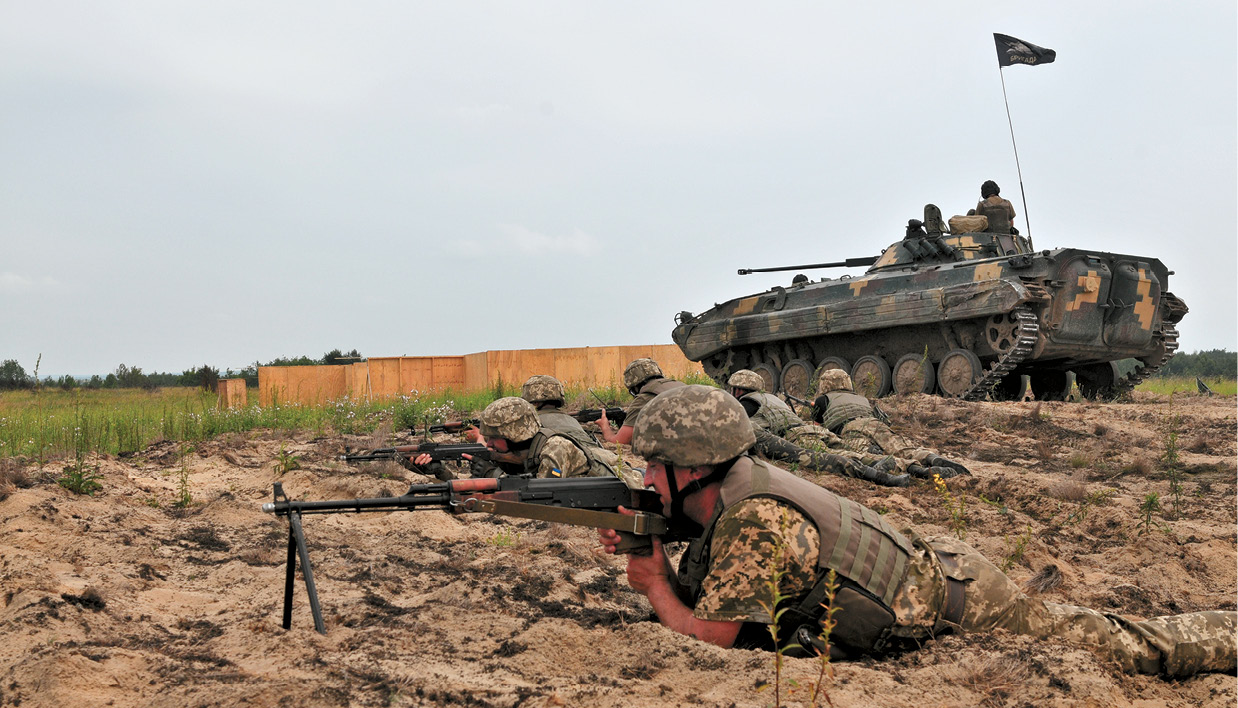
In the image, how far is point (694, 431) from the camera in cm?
349

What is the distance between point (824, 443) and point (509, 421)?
379 centimetres

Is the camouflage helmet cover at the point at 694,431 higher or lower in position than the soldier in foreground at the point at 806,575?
higher

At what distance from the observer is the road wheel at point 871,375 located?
50.8 feet

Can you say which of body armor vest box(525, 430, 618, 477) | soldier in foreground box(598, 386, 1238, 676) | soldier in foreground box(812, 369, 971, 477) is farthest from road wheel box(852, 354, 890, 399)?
soldier in foreground box(598, 386, 1238, 676)

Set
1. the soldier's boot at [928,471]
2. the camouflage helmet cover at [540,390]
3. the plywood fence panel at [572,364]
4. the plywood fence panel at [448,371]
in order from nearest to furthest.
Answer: the camouflage helmet cover at [540,390], the soldier's boot at [928,471], the plywood fence panel at [572,364], the plywood fence panel at [448,371]

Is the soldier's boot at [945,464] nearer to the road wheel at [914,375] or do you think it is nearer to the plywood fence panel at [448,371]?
the road wheel at [914,375]

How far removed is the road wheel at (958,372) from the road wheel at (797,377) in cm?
244

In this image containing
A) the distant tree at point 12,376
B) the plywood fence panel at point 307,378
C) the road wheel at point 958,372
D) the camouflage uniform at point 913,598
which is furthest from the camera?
the distant tree at point 12,376

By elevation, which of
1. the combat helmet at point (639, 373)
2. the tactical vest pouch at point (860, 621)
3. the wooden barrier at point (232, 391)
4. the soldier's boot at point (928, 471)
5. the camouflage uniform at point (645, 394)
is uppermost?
the wooden barrier at point (232, 391)

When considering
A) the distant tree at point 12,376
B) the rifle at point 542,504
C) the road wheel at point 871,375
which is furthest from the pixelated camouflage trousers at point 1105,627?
the distant tree at point 12,376

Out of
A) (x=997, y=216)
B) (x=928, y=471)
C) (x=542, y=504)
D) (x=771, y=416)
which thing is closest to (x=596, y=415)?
(x=771, y=416)

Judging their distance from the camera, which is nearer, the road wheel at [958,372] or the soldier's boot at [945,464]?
the soldier's boot at [945,464]

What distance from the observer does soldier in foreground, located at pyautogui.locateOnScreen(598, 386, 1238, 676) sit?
132 inches

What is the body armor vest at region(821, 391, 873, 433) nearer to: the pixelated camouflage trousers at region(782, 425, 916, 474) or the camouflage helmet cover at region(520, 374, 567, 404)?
the pixelated camouflage trousers at region(782, 425, 916, 474)
